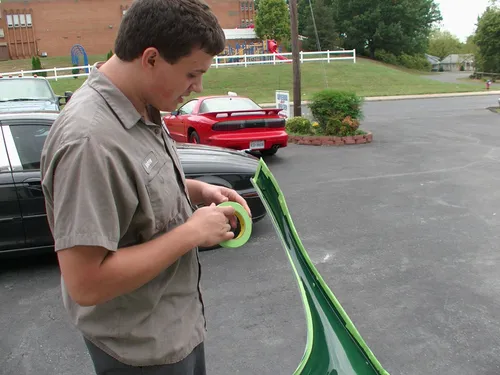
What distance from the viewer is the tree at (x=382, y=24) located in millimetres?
58750

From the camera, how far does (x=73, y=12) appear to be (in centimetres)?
5850

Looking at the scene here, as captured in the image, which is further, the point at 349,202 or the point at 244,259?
the point at 349,202

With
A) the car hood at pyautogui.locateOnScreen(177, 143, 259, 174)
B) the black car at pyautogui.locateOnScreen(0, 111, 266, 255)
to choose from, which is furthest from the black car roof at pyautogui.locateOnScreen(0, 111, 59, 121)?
the car hood at pyautogui.locateOnScreen(177, 143, 259, 174)

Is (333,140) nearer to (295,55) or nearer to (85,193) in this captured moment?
(295,55)

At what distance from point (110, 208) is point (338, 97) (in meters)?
10.9

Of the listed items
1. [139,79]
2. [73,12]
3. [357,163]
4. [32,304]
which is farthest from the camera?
[73,12]

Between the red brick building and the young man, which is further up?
the red brick building

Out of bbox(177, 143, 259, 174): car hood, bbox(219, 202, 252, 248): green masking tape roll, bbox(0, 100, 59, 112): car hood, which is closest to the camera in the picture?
bbox(219, 202, 252, 248): green masking tape roll

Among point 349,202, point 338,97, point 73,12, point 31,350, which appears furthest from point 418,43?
point 31,350

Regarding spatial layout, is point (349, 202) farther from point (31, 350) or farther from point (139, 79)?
point (139, 79)

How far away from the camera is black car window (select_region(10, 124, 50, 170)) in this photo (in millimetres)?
4387

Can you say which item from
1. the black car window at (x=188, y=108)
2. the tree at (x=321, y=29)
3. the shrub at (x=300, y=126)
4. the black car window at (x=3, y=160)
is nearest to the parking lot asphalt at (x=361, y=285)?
the black car window at (x=3, y=160)

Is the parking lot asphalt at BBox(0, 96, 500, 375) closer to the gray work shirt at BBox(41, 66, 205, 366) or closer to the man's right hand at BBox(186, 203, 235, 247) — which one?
the gray work shirt at BBox(41, 66, 205, 366)

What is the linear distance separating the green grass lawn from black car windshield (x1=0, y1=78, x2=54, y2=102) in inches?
620
